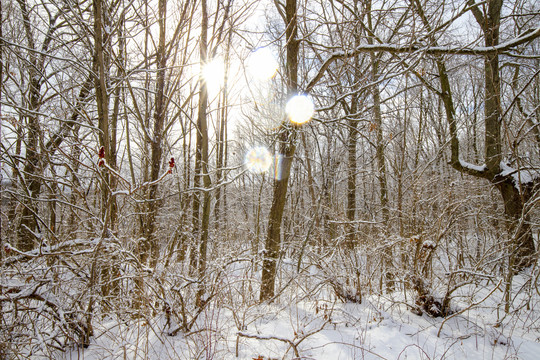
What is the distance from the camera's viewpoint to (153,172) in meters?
4.19

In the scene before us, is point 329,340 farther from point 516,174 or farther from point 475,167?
point 516,174

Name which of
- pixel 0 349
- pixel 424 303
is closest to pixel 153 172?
pixel 0 349

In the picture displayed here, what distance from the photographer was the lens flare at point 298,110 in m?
4.45

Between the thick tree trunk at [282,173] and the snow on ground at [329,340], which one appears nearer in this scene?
the snow on ground at [329,340]

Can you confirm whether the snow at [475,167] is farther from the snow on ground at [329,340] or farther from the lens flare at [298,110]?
the lens flare at [298,110]

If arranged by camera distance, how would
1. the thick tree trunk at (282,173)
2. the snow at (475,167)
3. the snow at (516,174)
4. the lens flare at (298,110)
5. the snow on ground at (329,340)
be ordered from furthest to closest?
the snow at (475,167) → the snow at (516,174) → the thick tree trunk at (282,173) → the lens flare at (298,110) → the snow on ground at (329,340)

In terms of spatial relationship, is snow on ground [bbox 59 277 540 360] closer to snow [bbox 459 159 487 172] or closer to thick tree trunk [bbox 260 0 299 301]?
thick tree trunk [bbox 260 0 299 301]

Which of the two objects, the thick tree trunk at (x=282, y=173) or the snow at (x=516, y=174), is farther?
the snow at (x=516, y=174)

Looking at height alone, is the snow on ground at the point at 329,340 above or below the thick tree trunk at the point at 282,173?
below

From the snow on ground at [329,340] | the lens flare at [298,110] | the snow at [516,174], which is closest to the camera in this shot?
the snow on ground at [329,340]

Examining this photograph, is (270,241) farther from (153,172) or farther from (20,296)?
(20,296)

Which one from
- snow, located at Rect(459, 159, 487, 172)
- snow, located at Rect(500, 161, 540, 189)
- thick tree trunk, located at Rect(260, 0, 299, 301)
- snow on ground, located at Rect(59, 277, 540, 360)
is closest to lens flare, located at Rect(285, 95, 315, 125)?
thick tree trunk, located at Rect(260, 0, 299, 301)

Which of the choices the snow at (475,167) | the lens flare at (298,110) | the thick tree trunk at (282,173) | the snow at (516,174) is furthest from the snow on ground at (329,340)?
the snow at (475,167)

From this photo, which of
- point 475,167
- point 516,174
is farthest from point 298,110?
point 516,174
